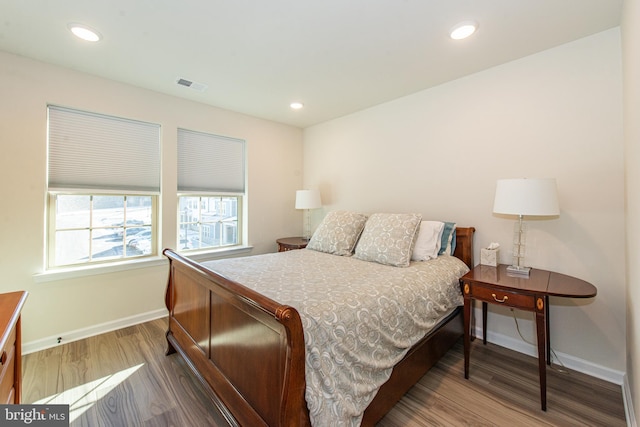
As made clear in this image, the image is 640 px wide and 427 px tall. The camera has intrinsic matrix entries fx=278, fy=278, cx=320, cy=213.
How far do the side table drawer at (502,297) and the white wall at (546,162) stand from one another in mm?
679

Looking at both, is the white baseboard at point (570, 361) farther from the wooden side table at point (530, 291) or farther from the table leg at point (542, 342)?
the table leg at point (542, 342)

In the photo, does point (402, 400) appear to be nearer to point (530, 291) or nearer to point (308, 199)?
point (530, 291)

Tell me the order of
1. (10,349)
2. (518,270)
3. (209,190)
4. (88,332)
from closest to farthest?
1. (10,349)
2. (518,270)
3. (88,332)
4. (209,190)

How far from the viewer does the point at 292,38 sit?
2055 mm

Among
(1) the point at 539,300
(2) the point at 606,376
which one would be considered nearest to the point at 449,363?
(1) the point at 539,300

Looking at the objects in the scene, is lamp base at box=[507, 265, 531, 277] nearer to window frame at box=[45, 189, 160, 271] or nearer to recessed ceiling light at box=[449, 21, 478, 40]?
recessed ceiling light at box=[449, 21, 478, 40]

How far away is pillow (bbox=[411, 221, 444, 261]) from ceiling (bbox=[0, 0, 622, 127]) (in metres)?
1.42

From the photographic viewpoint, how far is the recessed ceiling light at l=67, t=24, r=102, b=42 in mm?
1920

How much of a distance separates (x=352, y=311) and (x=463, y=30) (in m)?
2.05

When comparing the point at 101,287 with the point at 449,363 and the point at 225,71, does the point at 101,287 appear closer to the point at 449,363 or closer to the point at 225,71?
the point at 225,71

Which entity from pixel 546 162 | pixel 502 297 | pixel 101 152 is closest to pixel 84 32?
pixel 101 152

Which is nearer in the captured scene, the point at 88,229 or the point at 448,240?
the point at 448,240

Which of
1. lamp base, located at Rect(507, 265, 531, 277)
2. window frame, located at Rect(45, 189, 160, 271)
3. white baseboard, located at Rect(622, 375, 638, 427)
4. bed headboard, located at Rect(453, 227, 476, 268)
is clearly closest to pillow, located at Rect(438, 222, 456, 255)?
bed headboard, located at Rect(453, 227, 476, 268)

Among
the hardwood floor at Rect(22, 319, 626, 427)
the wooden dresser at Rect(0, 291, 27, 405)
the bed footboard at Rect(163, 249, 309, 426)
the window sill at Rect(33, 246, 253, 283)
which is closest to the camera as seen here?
the wooden dresser at Rect(0, 291, 27, 405)
